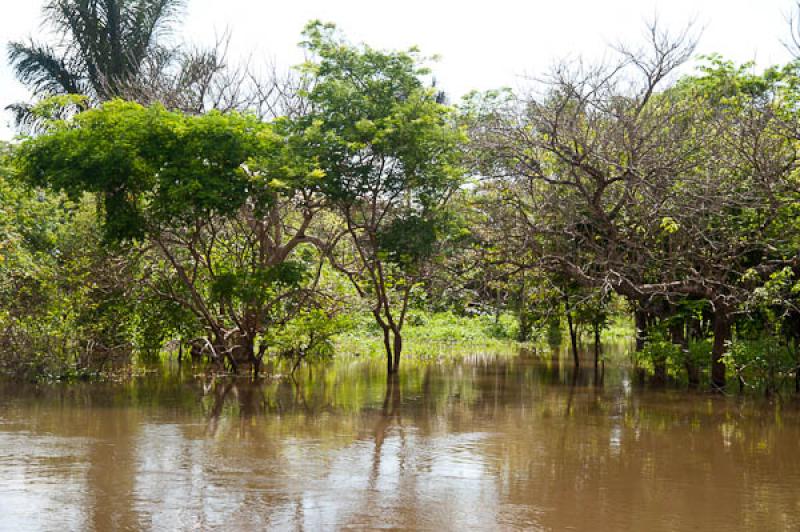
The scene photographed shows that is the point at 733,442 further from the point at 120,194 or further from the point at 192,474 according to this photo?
the point at 120,194

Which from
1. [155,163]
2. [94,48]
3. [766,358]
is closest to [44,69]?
[94,48]

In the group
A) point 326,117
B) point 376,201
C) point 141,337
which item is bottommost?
point 141,337

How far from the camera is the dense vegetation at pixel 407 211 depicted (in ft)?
49.3

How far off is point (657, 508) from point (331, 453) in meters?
3.97

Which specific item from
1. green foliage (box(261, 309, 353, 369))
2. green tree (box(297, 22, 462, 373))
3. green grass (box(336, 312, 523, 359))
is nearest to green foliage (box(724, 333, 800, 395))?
green tree (box(297, 22, 462, 373))

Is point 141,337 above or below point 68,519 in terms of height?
above

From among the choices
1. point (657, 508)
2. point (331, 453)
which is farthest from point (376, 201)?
point (657, 508)

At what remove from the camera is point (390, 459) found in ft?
33.9

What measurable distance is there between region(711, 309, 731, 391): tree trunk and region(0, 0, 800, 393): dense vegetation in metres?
0.05

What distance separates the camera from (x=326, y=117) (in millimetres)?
16109

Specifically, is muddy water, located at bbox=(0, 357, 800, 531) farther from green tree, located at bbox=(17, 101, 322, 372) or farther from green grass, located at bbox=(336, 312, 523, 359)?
green grass, located at bbox=(336, 312, 523, 359)

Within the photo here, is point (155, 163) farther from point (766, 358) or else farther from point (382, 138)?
point (766, 358)

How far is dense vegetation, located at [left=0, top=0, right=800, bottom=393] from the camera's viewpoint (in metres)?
15.0

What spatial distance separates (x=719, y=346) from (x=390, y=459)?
27.9ft
